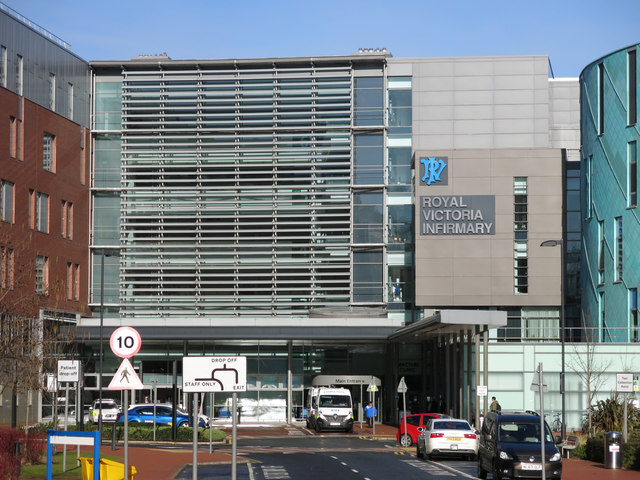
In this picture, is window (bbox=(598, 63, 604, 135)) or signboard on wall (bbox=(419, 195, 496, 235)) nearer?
window (bbox=(598, 63, 604, 135))

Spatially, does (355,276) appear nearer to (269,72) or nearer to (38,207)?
(269,72)

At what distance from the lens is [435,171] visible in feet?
241

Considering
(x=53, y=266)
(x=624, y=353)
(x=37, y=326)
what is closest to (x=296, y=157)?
(x=53, y=266)

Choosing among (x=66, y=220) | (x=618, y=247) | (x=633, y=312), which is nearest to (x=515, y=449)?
(x=633, y=312)

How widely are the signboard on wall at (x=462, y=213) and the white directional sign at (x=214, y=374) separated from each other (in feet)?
185

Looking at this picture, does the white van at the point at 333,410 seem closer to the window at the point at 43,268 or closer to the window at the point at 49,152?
the window at the point at 43,268

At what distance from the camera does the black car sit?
28.5 metres

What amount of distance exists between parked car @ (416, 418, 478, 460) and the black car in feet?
19.0

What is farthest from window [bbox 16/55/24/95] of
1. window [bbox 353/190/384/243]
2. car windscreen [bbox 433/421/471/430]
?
car windscreen [bbox 433/421/471/430]

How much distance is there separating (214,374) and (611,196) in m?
53.2

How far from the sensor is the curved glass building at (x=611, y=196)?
6462 centimetres

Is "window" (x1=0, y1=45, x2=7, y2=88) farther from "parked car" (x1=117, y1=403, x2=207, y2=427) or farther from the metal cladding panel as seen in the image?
"parked car" (x1=117, y1=403, x2=207, y2=427)

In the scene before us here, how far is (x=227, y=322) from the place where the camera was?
72.9m

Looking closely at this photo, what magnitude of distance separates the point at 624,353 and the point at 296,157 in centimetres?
2918
